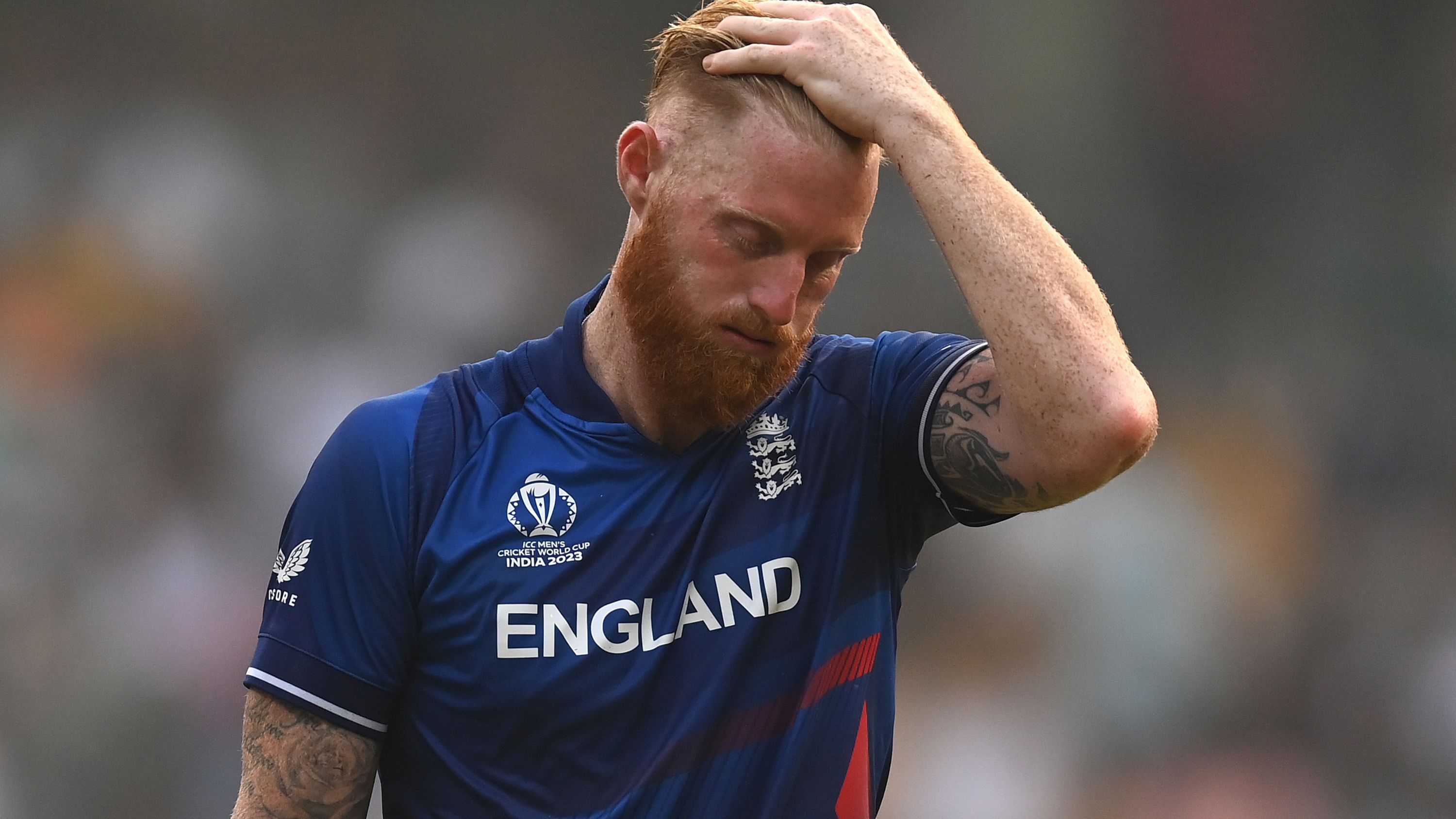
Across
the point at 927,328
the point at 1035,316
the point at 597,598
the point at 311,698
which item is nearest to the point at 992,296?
the point at 1035,316

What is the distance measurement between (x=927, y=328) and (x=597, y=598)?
3.98 m

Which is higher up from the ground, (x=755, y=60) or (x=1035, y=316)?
(x=755, y=60)

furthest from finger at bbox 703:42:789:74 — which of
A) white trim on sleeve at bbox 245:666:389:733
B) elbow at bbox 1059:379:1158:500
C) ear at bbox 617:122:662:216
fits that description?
white trim on sleeve at bbox 245:666:389:733

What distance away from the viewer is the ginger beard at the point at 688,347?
1.98 meters

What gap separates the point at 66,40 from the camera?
5.57 m

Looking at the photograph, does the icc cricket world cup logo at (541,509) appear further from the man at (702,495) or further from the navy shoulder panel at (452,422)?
the navy shoulder panel at (452,422)

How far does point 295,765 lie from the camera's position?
1.85 metres

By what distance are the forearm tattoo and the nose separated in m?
0.30

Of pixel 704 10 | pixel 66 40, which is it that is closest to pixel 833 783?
pixel 704 10

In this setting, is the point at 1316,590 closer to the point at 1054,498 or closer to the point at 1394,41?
the point at 1394,41

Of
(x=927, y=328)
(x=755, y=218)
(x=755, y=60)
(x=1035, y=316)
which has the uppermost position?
(x=755, y=60)

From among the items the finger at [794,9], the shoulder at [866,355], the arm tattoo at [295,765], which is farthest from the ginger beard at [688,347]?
the arm tattoo at [295,765]

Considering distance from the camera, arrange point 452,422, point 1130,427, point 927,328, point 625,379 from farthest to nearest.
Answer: point 927,328 → point 625,379 → point 452,422 → point 1130,427

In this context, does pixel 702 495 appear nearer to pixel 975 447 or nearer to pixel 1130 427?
pixel 975 447
